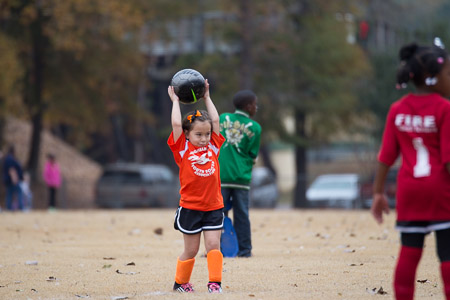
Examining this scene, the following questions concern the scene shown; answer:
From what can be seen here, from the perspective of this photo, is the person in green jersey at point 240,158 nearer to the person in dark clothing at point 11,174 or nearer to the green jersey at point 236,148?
the green jersey at point 236,148

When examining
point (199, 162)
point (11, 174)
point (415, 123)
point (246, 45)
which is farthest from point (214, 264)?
point (246, 45)

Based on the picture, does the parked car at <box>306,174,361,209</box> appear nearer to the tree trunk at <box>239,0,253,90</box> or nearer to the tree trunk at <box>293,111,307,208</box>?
the tree trunk at <box>293,111,307,208</box>

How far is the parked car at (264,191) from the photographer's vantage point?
91.0 ft

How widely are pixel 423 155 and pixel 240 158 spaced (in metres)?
4.43

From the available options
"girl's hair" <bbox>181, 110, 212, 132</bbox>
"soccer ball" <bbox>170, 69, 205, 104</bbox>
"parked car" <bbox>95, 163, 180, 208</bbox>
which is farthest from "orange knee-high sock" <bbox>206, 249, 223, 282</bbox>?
"parked car" <bbox>95, 163, 180, 208</bbox>

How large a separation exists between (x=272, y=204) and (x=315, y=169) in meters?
23.9

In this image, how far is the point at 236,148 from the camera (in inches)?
371

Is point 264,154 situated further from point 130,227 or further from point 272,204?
point 130,227

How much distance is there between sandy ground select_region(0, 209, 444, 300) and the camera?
697cm

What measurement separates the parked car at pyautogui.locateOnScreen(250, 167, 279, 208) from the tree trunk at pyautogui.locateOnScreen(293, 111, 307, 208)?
798 mm

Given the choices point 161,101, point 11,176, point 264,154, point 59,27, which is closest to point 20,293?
point 11,176

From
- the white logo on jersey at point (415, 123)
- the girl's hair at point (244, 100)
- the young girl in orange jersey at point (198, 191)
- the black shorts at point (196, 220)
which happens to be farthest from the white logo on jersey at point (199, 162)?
the girl's hair at point (244, 100)

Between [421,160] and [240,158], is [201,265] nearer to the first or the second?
[240,158]

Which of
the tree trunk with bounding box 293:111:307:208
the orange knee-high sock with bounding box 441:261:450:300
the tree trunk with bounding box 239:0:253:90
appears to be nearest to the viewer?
the orange knee-high sock with bounding box 441:261:450:300
